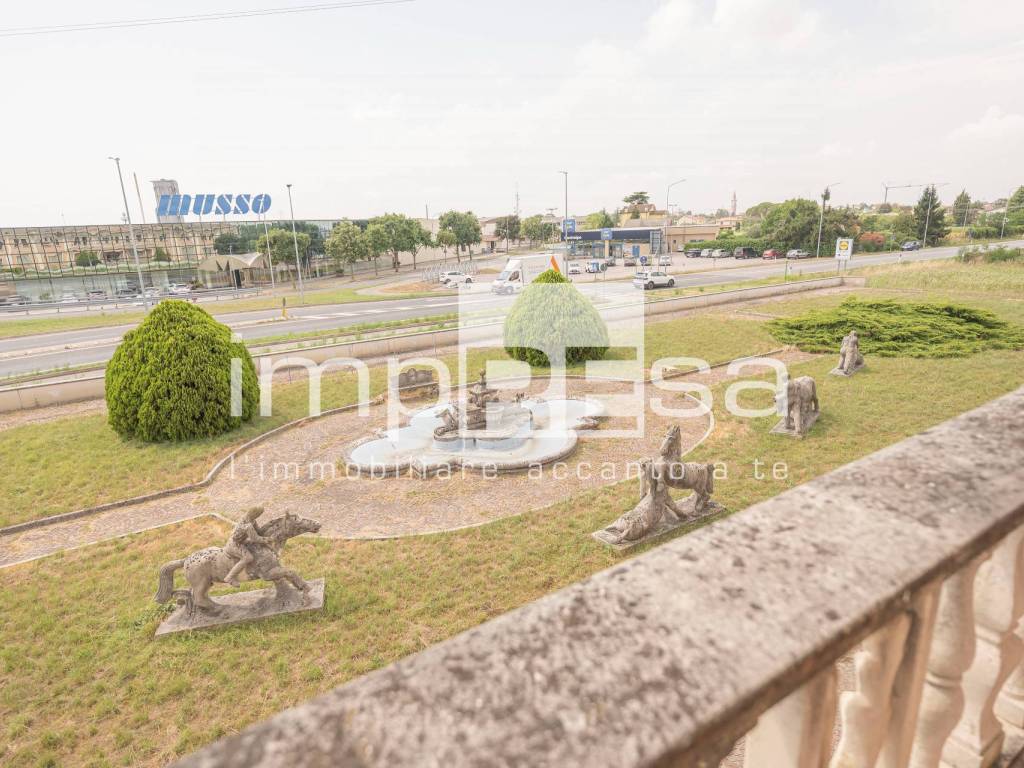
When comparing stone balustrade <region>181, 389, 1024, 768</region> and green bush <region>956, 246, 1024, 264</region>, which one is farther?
green bush <region>956, 246, 1024, 264</region>

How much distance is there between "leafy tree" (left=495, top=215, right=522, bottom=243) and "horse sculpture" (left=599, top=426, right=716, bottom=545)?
107m

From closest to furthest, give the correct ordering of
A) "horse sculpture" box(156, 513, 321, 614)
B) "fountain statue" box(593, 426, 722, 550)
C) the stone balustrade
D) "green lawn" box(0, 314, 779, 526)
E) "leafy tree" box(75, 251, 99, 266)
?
the stone balustrade
"horse sculpture" box(156, 513, 321, 614)
"fountain statue" box(593, 426, 722, 550)
"green lawn" box(0, 314, 779, 526)
"leafy tree" box(75, 251, 99, 266)

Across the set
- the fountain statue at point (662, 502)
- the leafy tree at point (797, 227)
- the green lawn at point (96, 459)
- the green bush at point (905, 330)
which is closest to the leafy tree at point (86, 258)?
the green lawn at point (96, 459)

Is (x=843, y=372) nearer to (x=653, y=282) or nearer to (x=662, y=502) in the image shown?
(x=662, y=502)

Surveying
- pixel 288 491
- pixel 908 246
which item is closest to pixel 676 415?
pixel 288 491

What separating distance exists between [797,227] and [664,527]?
2855 inches

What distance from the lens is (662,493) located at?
28.8 ft

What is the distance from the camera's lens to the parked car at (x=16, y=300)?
164 ft

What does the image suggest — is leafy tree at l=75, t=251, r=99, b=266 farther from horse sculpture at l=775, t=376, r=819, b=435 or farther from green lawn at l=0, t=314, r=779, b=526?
horse sculpture at l=775, t=376, r=819, b=435

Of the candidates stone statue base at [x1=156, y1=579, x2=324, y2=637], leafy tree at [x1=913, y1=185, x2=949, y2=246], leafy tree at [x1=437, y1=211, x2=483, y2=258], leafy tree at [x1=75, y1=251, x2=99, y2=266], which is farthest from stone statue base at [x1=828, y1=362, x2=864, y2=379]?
leafy tree at [x1=75, y1=251, x2=99, y2=266]

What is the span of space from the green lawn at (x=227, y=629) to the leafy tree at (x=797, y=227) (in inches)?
2691

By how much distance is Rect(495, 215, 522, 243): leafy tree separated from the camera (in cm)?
11293

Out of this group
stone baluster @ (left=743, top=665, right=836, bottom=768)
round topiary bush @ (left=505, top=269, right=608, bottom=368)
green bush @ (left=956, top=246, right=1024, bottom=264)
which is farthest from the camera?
green bush @ (left=956, top=246, right=1024, bottom=264)

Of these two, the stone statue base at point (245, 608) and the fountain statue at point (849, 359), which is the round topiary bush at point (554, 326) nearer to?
the fountain statue at point (849, 359)
